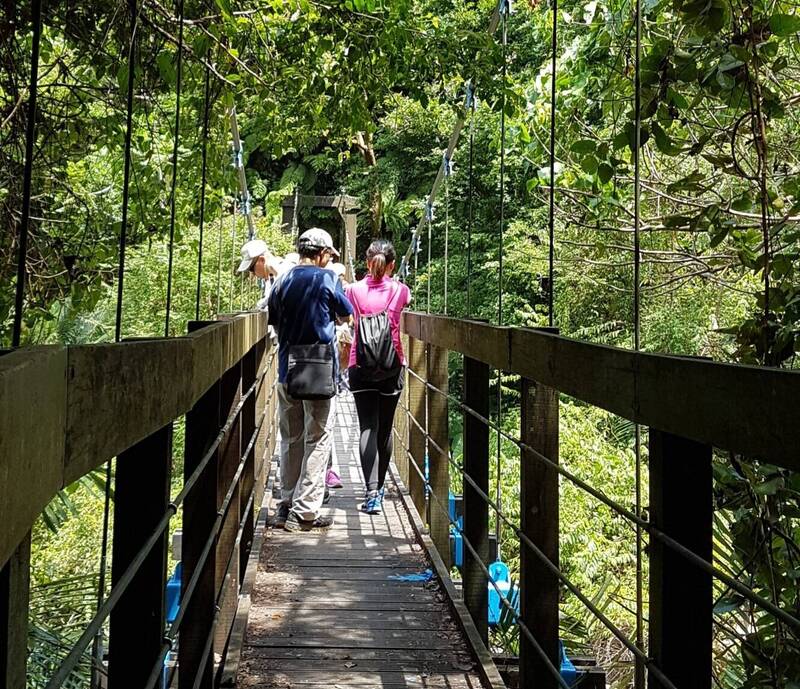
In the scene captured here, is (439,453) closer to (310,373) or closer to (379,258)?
(310,373)

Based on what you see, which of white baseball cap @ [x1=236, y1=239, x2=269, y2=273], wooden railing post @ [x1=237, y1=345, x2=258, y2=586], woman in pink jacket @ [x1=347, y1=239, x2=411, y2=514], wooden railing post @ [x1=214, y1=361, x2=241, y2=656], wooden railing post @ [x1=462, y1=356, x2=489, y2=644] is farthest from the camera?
white baseball cap @ [x1=236, y1=239, x2=269, y2=273]

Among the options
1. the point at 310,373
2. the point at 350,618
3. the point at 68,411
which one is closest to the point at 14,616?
the point at 68,411

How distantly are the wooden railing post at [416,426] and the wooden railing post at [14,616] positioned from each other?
9.45 ft

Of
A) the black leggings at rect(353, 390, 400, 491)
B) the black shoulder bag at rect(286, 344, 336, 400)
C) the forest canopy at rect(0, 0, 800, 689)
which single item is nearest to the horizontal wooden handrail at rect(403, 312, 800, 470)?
the forest canopy at rect(0, 0, 800, 689)

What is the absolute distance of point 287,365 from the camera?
3.36m

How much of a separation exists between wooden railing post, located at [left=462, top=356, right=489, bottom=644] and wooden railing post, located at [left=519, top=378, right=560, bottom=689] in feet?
1.54

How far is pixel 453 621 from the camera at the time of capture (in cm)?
241

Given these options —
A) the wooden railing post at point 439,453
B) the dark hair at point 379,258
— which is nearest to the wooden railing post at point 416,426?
the dark hair at point 379,258

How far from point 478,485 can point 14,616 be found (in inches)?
63.4

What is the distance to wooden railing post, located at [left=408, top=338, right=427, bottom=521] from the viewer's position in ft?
11.6

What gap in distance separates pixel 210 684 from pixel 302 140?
2.49 metres

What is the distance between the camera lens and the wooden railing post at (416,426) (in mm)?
3545

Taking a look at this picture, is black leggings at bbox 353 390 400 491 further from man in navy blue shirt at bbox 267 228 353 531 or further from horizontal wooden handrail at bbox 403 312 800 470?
horizontal wooden handrail at bbox 403 312 800 470

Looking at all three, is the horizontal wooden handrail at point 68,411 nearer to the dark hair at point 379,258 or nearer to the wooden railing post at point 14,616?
the wooden railing post at point 14,616
